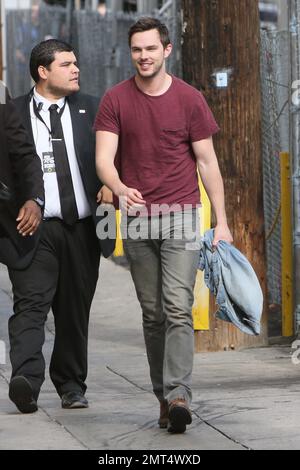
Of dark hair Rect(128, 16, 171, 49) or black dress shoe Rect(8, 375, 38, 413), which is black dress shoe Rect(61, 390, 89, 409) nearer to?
black dress shoe Rect(8, 375, 38, 413)

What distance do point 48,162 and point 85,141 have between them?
225 mm

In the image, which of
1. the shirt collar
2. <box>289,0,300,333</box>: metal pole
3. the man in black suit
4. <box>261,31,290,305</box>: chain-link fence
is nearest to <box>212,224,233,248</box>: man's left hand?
the man in black suit

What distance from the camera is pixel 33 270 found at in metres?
7.47

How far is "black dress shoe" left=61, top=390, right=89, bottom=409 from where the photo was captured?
7.58 metres

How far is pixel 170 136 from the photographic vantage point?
681 centimetres

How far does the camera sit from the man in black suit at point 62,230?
24.5 ft

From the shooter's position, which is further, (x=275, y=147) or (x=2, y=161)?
(x=275, y=147)

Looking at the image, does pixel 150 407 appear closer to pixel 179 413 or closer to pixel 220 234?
pixel 179 413

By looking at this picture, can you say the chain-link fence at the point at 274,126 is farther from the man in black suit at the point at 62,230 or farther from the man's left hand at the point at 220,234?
the man's left hand at the point at 220,234

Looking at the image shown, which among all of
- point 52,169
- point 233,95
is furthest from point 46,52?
point 233,95

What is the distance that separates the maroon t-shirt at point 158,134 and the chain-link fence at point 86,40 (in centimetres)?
696

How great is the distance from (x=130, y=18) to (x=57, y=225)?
11140 mm
